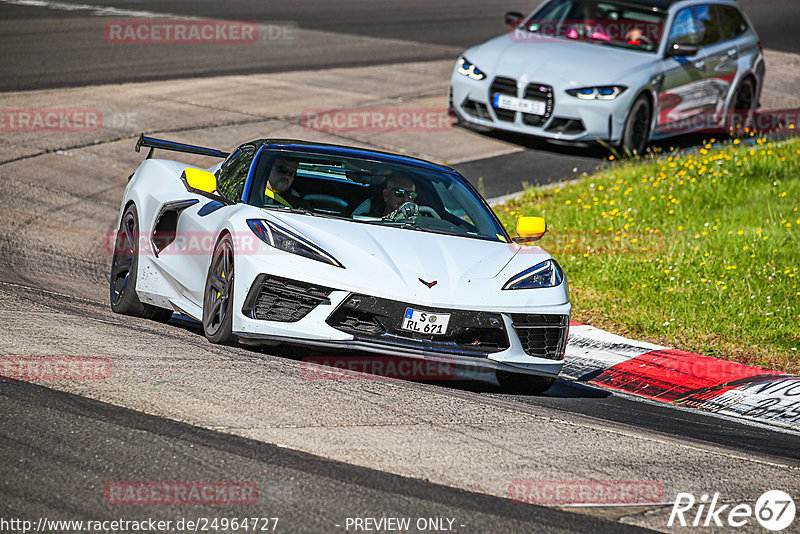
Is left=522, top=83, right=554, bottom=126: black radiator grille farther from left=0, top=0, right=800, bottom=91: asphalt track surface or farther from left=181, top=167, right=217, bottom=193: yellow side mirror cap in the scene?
left=181, top=167, right=217, bottom=193: yellow side mirror cap

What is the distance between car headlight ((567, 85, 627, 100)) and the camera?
1372cm

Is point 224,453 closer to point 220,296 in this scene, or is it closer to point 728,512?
point 220,296

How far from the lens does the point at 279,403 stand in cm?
532

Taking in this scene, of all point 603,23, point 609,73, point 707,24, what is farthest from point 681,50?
point 707,24

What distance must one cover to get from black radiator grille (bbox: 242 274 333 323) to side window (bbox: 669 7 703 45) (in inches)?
399

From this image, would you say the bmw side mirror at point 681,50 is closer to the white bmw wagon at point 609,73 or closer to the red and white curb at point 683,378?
the white bmw wagon at point 609,73

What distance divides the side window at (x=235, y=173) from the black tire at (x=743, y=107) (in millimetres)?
10076

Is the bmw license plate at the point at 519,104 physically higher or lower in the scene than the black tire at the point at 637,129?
higher

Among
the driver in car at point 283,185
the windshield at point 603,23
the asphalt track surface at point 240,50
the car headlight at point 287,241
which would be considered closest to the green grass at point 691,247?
the windshield at point 603,23

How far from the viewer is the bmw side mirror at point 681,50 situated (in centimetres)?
1453

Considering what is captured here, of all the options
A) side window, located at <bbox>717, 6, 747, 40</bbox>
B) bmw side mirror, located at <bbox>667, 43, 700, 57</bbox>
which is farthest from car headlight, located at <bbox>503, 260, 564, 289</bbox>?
side window, located at <bbox>717, 6, 747, 40</bbox>

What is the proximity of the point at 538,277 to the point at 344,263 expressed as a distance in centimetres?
121

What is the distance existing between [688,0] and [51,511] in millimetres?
13625

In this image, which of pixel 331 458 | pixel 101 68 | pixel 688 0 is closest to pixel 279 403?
pixel 331 458
